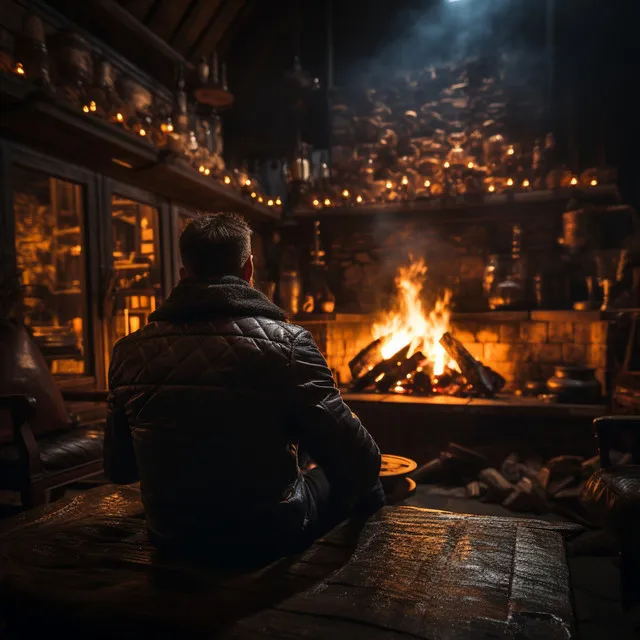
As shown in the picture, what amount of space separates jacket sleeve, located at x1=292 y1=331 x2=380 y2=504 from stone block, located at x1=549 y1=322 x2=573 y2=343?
4805 millimetres

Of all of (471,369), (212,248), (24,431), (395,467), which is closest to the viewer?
(212,248)

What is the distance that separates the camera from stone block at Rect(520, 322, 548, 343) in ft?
19.8

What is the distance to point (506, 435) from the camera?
5207 mm

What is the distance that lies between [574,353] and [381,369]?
2.15 m

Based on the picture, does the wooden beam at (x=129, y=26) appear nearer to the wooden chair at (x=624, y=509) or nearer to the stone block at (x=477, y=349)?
the stone block at (x=477, y=349)

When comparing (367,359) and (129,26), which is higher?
(129,26)

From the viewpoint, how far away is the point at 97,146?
183 inches

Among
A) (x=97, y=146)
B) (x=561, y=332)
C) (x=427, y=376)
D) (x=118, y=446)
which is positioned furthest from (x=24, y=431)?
(x=561, y=332)

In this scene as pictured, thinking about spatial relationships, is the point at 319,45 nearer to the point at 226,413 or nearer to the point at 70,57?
the point at 70,57

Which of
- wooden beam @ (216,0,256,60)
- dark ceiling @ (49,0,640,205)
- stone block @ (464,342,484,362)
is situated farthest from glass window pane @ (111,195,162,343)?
stone block @ (464,342,484,362)

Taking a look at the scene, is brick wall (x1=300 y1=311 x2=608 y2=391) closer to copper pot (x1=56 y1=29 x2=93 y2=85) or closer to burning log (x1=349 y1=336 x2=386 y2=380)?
burning log (x1=349 y1=336 x2=386 y2=380)

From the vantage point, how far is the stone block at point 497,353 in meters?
6.26

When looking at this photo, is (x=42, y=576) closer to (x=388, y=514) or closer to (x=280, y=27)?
(x=388, y=514)

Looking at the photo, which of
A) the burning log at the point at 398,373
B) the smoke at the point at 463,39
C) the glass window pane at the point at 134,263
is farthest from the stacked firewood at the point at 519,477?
the smoke at the point at 463,39
